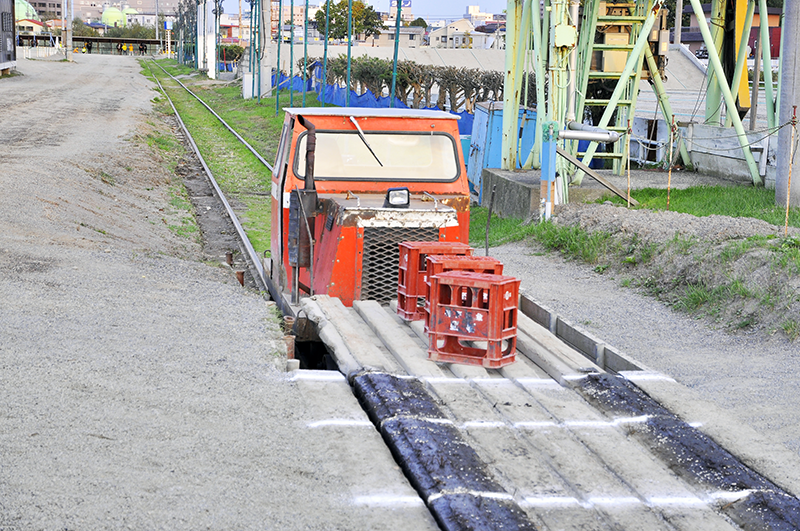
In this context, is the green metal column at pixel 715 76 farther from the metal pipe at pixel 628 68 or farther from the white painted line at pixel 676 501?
the white painted line at pixel 676 501

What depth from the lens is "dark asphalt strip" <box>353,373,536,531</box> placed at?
3.82 metres

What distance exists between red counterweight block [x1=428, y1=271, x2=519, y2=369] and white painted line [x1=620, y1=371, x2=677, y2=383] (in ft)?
2.53

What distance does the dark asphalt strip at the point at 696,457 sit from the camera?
4.00 meters

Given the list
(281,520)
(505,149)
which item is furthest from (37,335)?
(505,149)

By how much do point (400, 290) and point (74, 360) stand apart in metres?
2.41

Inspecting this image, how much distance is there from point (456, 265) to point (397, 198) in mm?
1375

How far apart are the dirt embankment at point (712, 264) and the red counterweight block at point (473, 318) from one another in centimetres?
324

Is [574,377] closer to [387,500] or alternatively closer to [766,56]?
[387,500]

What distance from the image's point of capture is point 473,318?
602 cm

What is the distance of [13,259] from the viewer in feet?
31.4

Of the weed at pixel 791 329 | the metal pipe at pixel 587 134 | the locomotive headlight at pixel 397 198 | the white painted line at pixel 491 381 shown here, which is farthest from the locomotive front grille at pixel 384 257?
the metal pipe at pixel 587 134

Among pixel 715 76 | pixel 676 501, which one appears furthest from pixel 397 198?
pixel 715 76

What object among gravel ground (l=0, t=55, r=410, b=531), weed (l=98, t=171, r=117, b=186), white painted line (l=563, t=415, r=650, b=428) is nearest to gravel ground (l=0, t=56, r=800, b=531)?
gravel ground (l=0, t=55, r=410, b=531)

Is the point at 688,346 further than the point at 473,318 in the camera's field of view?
Yes
